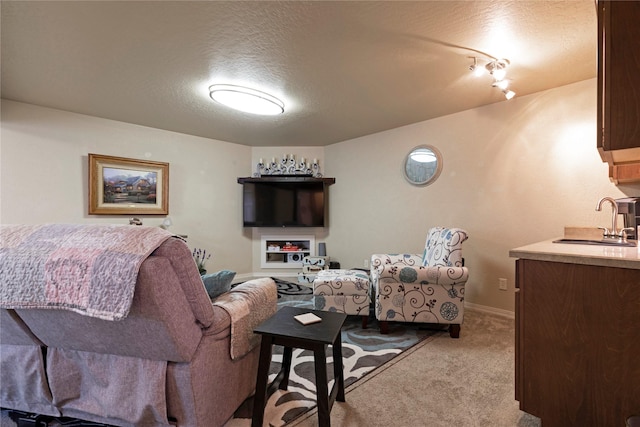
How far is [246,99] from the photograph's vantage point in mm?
2834

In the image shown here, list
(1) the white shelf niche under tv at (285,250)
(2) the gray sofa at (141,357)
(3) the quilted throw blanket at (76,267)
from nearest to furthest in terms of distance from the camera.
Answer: (3) the quilted throw blanket at (76,267)
(2) the gray sofa at (141,357)
(1) the white shelf niche under tv at (285,250)

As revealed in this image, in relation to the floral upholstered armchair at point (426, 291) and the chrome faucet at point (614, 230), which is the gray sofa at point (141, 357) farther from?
the chrome faucet at point (614, 230)

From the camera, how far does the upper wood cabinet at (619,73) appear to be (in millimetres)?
1188

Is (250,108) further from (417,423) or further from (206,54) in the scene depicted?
(417,423)

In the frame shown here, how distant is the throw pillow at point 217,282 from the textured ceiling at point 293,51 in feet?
5.21

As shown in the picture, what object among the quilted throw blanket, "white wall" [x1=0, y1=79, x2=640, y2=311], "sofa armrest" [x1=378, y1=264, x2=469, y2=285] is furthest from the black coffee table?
"white wall" [x1=0, y1=79, x2=640, y2=311]

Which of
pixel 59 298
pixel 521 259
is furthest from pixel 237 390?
pixel 521 259

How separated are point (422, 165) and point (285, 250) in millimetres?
2640

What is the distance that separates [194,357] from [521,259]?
1601 mm

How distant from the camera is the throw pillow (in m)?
1.61

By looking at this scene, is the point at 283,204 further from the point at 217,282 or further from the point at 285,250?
the point at 217,282

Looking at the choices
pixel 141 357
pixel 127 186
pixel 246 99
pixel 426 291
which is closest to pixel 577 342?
pixel 426 291

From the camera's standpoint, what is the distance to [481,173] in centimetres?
321

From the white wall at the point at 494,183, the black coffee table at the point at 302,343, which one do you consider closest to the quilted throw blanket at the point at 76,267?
the black coffee table at the point at 302,343
